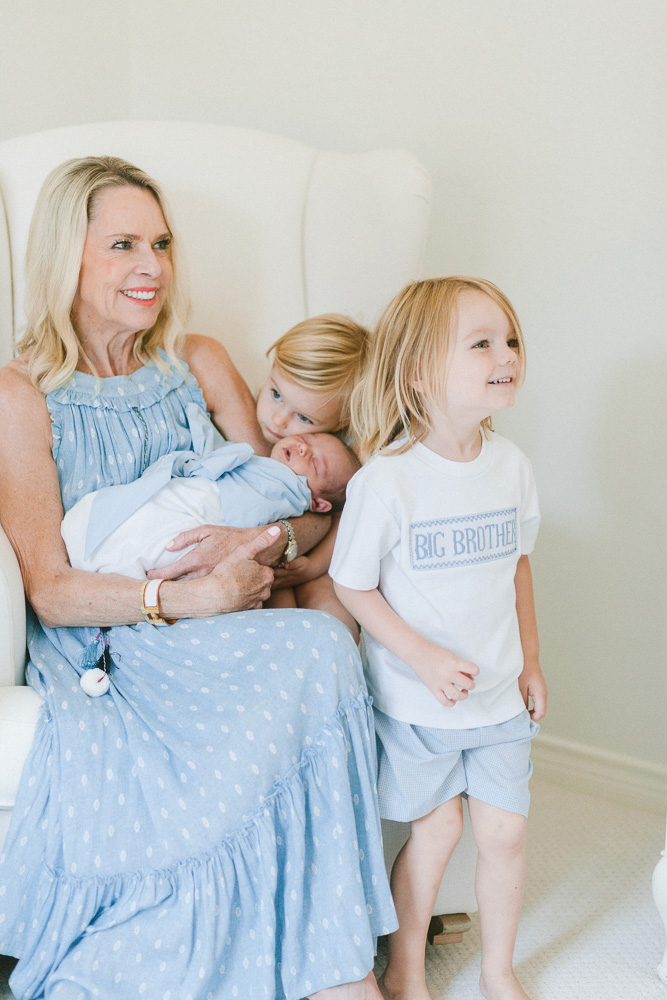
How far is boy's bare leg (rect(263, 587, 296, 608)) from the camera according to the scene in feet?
5.04

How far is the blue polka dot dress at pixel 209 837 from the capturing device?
114 cm

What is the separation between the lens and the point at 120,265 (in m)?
1.51

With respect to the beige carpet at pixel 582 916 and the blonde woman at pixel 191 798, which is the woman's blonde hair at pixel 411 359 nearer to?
the blonde woman at pixel 191 798

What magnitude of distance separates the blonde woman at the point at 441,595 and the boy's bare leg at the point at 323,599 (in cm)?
18

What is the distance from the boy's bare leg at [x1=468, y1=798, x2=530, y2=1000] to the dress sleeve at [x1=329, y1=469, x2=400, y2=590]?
13.6 inches

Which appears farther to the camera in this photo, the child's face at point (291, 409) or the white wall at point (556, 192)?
the white wall at point (556, 192)

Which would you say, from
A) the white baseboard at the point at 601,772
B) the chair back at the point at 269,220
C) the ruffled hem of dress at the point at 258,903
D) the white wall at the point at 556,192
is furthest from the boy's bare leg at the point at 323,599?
the white baseboard at the point at 601,772

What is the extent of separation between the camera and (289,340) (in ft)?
5.06

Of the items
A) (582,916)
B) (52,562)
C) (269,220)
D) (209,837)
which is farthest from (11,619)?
(582,916)

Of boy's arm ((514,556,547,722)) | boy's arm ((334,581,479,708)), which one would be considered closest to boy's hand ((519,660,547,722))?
boy's arm ((514,556,547,722))

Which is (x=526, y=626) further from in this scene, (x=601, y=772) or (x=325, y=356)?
(x=601, y=772)

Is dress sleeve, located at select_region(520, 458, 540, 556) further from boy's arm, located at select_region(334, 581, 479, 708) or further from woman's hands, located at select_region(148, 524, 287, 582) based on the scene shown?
woman's hands, located at select_region(148, 524, 287, 582)

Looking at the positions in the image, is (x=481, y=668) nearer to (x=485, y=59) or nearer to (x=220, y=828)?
(x=220, y=828)

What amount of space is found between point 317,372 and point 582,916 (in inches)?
38.8
